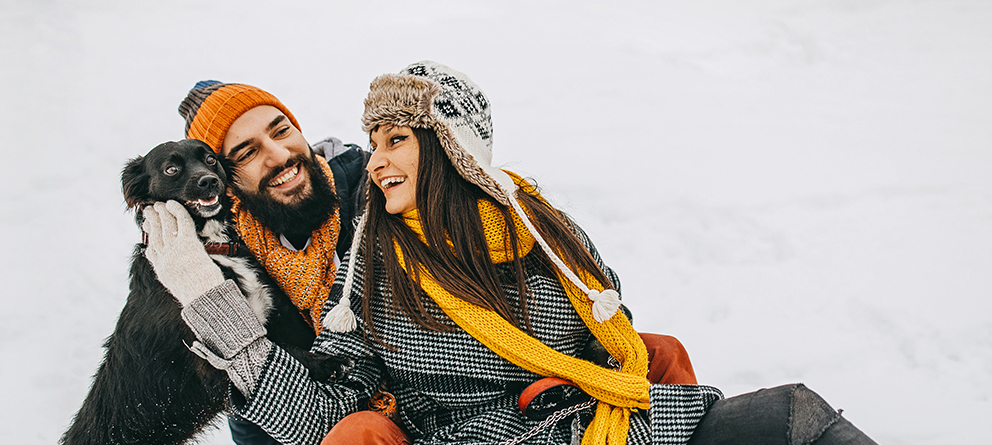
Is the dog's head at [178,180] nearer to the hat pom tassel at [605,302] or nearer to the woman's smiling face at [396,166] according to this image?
the woman's smiling face at [396,166]

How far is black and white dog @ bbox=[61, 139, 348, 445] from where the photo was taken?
1812 millimetres

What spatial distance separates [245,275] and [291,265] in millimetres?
175

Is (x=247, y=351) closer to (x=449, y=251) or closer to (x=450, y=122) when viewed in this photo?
(x=449, y=251)

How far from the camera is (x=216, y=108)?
206 centimetres

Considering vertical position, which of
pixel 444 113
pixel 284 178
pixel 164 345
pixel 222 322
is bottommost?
pixel 164 345

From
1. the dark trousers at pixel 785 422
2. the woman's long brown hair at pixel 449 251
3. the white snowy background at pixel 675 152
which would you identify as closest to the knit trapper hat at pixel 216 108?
the woman's long brown hair at pixel 449 251

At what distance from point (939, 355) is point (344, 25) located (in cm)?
424

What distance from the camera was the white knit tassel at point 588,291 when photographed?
1.62 meters

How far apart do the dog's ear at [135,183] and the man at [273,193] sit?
0.23 meters

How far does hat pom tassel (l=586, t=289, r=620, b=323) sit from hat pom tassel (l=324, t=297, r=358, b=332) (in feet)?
2.10

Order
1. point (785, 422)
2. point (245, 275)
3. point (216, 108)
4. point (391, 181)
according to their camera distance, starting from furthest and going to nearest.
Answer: point (216, 108)
point (245, 275)
point (391, 181)
point (785, 422)

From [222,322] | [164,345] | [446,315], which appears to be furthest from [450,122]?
[164,345]

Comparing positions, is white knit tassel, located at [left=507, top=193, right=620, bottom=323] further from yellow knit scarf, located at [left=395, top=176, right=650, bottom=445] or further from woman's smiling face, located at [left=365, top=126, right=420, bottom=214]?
woman's smiling face, located at [left=365, top=126, right=420, bottom=214]

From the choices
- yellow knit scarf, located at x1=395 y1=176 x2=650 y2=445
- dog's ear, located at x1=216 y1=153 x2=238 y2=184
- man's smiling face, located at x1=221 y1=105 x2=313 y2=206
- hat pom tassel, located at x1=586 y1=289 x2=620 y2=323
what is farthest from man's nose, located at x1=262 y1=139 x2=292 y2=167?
hat pom tassel, located at x1=586 y1=289 x2=620 y2=323
